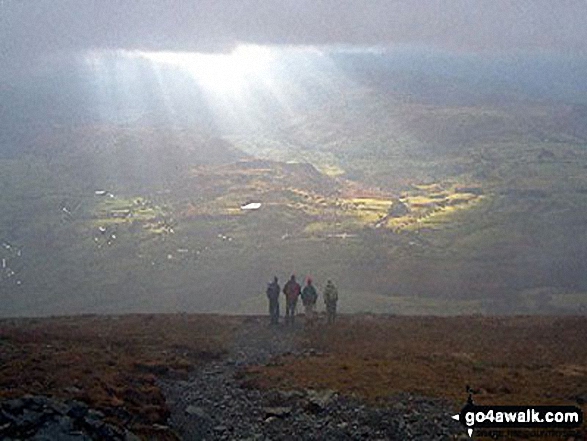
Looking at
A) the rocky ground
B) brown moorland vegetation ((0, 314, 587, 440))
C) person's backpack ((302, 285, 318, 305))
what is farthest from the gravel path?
person's backpack ((302, 285, 318, 305))

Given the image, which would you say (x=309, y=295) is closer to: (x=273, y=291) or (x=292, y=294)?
(x=292, y=294)

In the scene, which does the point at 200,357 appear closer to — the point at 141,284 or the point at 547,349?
the point at 547,349

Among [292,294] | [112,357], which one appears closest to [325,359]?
[292,294]

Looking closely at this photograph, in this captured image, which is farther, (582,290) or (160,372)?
(582,290)

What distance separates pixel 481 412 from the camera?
27.1m

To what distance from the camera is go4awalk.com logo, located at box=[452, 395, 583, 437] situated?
1024 inches

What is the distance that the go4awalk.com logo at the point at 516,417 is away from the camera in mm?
26000

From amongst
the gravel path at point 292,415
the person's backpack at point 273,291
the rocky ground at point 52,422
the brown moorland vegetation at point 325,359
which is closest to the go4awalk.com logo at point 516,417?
the gravel path at point 292,415

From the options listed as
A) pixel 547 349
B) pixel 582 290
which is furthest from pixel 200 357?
pixel 582 290

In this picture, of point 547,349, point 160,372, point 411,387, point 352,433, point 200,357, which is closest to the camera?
point 352,433

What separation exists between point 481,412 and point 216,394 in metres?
12.5

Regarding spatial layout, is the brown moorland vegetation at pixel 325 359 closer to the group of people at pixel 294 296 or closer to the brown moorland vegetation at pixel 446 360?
the brown moorland vegetation at pixel 446 360

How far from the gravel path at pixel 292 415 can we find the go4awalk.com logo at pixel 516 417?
0.71 meters

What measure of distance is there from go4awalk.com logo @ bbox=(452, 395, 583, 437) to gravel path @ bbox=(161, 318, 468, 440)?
2.32 ft
